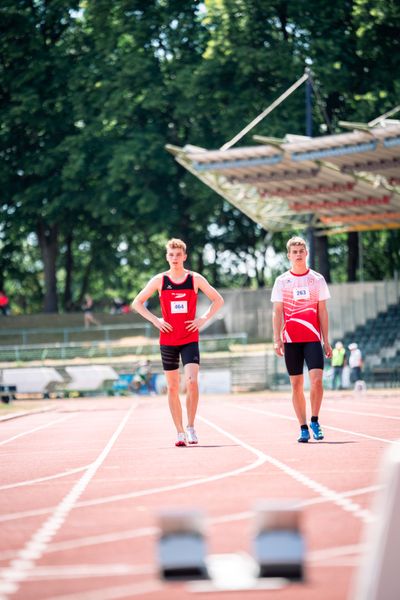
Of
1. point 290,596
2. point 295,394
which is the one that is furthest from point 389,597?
point 295,394

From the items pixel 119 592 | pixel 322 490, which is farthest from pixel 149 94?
pixel 119 592

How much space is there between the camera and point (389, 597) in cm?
406

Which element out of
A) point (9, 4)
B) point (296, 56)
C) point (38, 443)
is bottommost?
point (38, 443)

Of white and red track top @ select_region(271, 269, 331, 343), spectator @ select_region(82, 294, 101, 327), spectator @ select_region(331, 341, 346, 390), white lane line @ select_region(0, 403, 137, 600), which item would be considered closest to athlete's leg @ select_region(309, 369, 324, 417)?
white and red track top @ select_region(271, 269, 331, 343)

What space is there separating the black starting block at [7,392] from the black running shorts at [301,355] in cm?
2733

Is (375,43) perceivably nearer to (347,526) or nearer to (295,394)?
(295,394)

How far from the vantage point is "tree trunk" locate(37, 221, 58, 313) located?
60.6 meters

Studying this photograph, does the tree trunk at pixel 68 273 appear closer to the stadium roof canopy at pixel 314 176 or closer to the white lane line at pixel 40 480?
the stadium roof canopy at pixel 314 176

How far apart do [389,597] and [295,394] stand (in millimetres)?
9262

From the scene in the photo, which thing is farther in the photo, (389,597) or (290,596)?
(290,596)

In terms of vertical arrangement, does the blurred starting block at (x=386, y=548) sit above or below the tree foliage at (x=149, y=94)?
below

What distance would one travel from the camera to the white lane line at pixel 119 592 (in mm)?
4852

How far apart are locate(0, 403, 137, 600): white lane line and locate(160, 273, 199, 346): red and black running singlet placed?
3.18 meters

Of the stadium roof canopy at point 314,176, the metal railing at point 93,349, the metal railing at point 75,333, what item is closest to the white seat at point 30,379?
the metal railing at point 93,349
